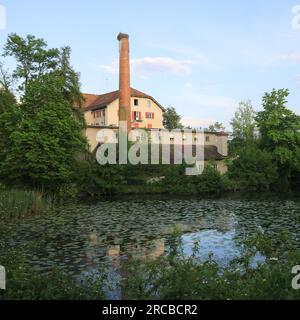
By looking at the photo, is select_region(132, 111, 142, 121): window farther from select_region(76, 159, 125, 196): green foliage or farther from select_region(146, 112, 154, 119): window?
select_region(76, 159, 125, 196): green foliage

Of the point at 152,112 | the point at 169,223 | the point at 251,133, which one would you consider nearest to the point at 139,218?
the point at 169,223

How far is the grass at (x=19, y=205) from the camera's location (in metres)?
23.2

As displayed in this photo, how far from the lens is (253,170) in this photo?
48.6m

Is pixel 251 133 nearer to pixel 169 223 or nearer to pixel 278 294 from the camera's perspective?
pixel 169 223

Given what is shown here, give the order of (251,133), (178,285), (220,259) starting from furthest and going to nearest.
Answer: (251,133), (220,259), (178,285)

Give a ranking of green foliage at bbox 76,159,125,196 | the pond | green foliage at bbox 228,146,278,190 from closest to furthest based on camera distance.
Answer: the pond < green foliage at bbox 76,159,125,196 < green foliage at bbox 228,146,278,190

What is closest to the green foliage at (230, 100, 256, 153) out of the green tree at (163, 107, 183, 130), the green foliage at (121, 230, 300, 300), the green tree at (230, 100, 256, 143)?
the green tree at (230, 100, 256, 143)

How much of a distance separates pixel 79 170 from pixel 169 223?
68.8ft

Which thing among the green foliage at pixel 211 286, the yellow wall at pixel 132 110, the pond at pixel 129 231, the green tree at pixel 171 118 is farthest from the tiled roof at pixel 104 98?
the green foliage at pixel 211 286

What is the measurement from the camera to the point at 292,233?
1777 centimetres

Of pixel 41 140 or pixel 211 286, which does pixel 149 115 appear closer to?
pixel 41 140

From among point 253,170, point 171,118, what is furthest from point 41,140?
point 171,118

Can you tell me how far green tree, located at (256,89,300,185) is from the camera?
5022 cm

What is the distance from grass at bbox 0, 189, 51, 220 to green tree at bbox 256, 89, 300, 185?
32.2 m
